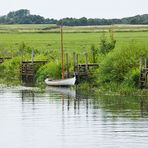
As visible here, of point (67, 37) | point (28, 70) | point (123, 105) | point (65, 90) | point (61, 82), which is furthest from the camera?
point (67, 37)

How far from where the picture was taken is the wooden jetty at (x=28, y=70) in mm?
99512

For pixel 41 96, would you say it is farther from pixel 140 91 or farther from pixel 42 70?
pixel 42 70

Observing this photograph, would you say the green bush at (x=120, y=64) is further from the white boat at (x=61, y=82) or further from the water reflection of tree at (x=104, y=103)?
the white boat at (x=61, y=82)

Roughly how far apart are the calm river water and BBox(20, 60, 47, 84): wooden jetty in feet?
60.7

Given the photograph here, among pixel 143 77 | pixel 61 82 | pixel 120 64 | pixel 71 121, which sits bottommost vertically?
pixel 61 82

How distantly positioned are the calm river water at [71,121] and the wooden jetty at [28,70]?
18.5m

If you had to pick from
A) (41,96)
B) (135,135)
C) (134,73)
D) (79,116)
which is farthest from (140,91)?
(135,135)

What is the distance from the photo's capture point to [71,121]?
193 ft

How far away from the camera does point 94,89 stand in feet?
266

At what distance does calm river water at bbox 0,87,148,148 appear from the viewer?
49.5 m

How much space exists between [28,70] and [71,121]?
41.7 m

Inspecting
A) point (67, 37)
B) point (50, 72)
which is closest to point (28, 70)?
point (50, 72)

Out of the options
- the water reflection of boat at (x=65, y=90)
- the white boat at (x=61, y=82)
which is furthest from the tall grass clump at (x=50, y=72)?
the water reflection of boat at (x=65, y=90)

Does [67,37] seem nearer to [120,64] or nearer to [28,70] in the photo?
[28,70]
